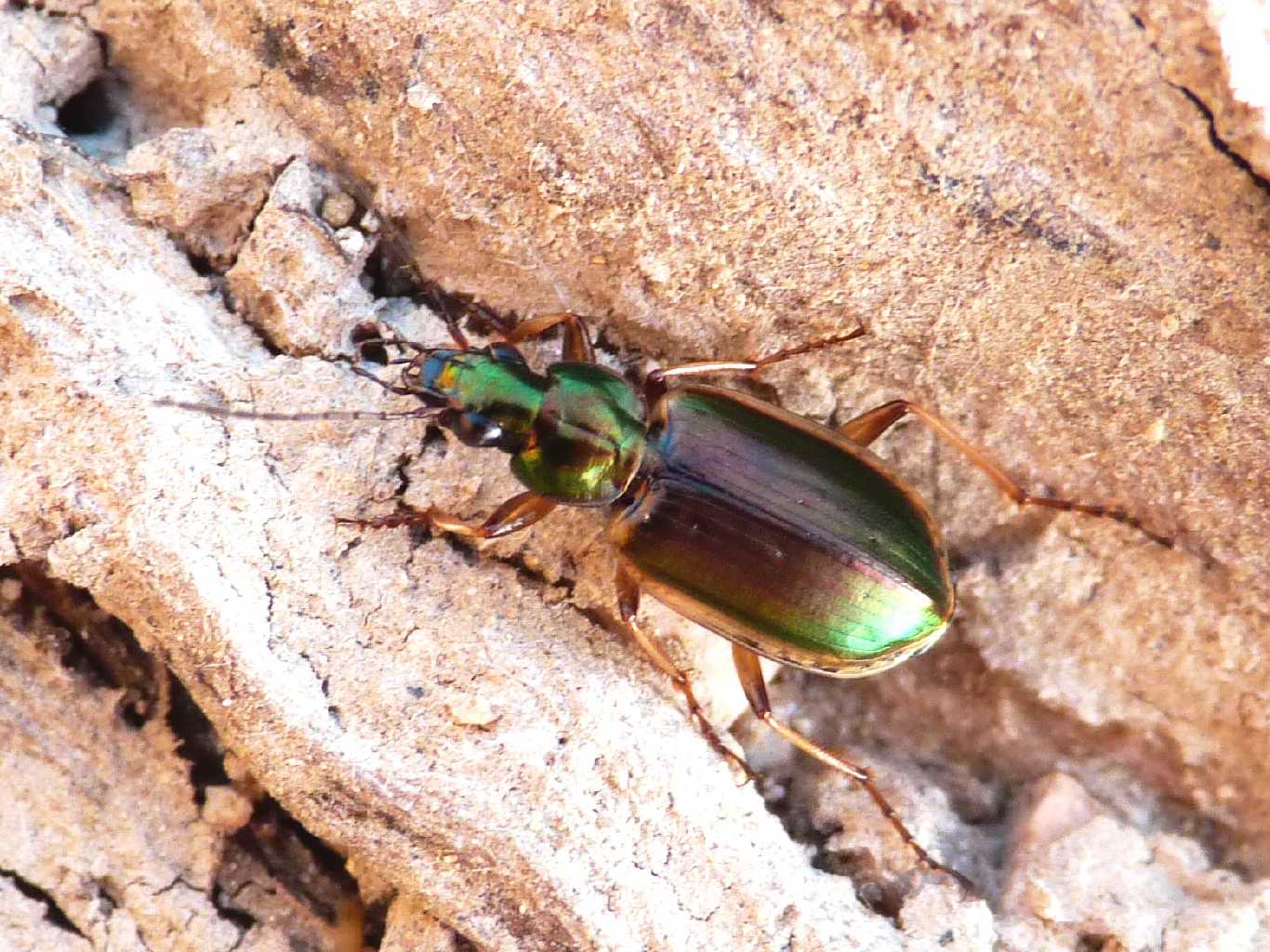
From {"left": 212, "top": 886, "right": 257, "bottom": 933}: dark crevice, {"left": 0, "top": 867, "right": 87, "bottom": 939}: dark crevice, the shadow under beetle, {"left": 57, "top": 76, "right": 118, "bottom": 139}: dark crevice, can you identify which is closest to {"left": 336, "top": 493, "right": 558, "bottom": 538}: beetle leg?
the shadow under beetle

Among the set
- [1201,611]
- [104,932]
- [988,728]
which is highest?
[1201,611]

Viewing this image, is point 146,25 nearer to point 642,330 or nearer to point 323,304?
point 323,304

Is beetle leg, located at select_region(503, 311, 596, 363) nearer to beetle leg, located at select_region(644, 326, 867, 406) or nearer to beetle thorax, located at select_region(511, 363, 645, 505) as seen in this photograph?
beetle thorax, located at select_region(511, 363, 645, 505)

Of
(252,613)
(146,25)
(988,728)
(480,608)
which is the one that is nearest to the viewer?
(252,613)

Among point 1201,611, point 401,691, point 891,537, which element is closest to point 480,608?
point 401,691

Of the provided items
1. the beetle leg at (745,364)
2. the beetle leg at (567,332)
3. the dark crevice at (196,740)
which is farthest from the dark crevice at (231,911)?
the beetle leg at (745,364)

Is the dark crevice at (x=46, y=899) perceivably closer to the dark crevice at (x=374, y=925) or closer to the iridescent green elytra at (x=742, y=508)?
the dark crevice at (x=374, y=925)

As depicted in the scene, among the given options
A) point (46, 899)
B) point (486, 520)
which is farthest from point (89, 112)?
point (46, 899)
